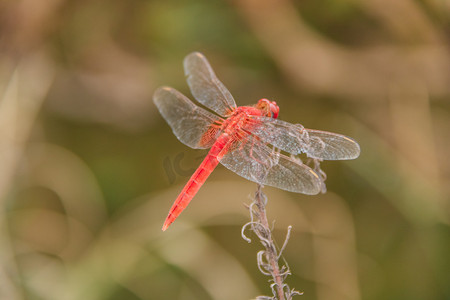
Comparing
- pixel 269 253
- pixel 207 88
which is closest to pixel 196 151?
pixel 207 88

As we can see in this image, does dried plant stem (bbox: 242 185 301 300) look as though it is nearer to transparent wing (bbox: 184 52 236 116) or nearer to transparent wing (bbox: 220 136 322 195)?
transparent wing (bbox: 220 136 322 195)

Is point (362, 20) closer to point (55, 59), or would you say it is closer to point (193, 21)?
point (193, 21)

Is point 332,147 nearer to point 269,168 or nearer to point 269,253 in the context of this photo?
point 269,168

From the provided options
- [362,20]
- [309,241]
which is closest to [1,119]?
[309,241]

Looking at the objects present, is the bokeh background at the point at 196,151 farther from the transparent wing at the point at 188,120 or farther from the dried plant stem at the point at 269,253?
the dried plant stem at the point at 269,253

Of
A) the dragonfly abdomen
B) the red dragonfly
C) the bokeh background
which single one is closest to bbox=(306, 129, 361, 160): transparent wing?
the red dragonfly

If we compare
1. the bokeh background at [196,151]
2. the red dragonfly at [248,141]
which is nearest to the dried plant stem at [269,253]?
the red dragonfly at [248,141]
